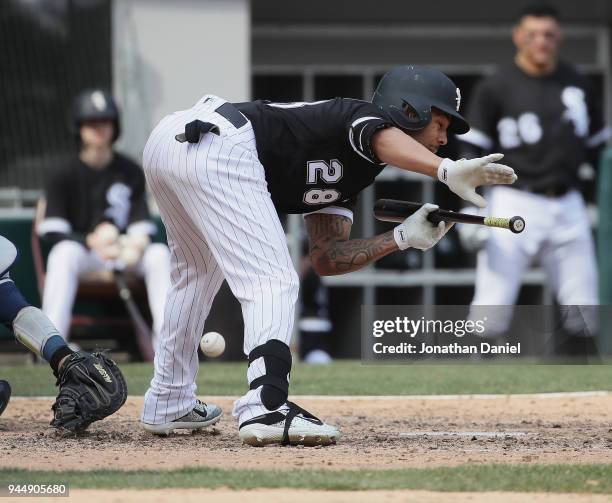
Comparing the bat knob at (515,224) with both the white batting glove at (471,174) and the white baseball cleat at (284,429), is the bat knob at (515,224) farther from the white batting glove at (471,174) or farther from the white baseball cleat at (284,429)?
the white baseball cleat at (284,429)

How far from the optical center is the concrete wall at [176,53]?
13227 millimetres

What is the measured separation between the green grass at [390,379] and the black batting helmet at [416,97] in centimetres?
275

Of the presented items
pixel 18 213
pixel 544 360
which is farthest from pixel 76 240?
pixel 544 360

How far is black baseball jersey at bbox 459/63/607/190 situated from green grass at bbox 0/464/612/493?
5.04 metres

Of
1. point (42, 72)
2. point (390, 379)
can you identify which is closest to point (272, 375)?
point (390, 379)

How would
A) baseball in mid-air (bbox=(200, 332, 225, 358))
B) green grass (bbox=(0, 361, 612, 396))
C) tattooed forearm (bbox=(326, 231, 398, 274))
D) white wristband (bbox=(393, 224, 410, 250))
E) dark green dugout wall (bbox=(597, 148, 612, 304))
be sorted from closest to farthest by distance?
white wristband (bbox=(393, 224, 410, 250)) → tattooed forearm (bbox=(326, 231, 398, 274)) → baseball in mid-air (bbox=(200, 332, 225, 358)) → green grass (bbox=(0, 361, 612, 396)) → dark green dugout wall (bbox=(597, 148, 612, 304))

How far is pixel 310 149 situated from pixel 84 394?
1.32m

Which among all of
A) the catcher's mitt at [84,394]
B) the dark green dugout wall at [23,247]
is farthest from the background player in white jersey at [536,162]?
the catcher's mitt at [84,394]

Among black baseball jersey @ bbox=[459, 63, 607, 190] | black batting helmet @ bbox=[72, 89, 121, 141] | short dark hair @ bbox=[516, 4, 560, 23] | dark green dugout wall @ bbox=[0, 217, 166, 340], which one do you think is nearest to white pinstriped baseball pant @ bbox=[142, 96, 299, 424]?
black baseball jersey @ bbox=[459, 63, 607, 190]

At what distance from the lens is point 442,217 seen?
544 cm

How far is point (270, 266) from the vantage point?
5246 millimetres

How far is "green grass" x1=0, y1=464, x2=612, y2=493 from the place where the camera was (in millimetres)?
4215

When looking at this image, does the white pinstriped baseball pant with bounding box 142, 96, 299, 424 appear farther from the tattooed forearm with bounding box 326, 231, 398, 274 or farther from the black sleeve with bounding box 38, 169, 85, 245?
the black sleeve with bounding box 38, 169, 85, 245

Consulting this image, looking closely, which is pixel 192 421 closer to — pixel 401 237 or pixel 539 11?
pixel 401 237
